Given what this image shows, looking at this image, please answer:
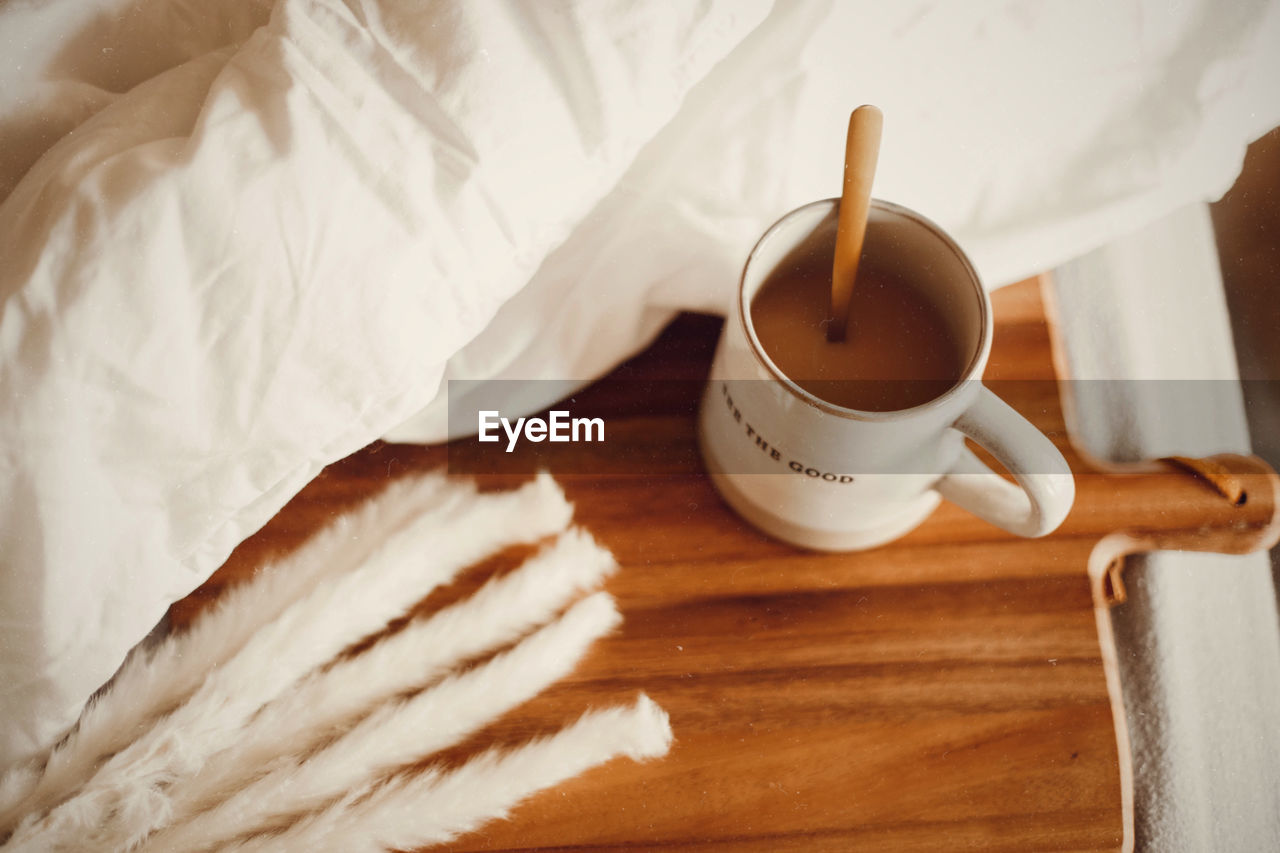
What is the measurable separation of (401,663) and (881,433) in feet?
0.60

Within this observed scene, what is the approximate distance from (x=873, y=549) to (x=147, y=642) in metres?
0.28

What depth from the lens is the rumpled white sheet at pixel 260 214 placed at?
23 cm

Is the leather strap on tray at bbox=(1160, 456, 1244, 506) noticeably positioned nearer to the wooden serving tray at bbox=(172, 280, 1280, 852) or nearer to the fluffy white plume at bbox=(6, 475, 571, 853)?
the wooden serving tray at bbox=(172, 280, 1280, 852)

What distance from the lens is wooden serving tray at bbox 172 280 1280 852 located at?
288 mm

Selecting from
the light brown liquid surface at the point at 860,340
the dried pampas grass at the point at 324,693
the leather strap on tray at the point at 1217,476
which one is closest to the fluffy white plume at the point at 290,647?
the dried pampas grass at the point at 324,693

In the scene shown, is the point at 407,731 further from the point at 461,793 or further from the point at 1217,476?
the point at 1217,476

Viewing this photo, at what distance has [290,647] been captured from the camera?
281 mm

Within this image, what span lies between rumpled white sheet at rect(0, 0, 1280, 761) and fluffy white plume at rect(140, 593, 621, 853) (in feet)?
0.20

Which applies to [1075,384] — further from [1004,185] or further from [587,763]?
[587,763]

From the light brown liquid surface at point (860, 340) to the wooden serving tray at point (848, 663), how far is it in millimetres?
78

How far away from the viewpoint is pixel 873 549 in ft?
1.06

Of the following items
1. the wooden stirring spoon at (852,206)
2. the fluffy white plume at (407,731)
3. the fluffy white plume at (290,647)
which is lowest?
the fluffy white plume at (407,731)

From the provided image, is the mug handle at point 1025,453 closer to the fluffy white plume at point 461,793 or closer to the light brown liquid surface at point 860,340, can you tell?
the light brown liquid surface at point 860,340

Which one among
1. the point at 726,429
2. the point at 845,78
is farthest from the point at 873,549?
the point at 845,78
